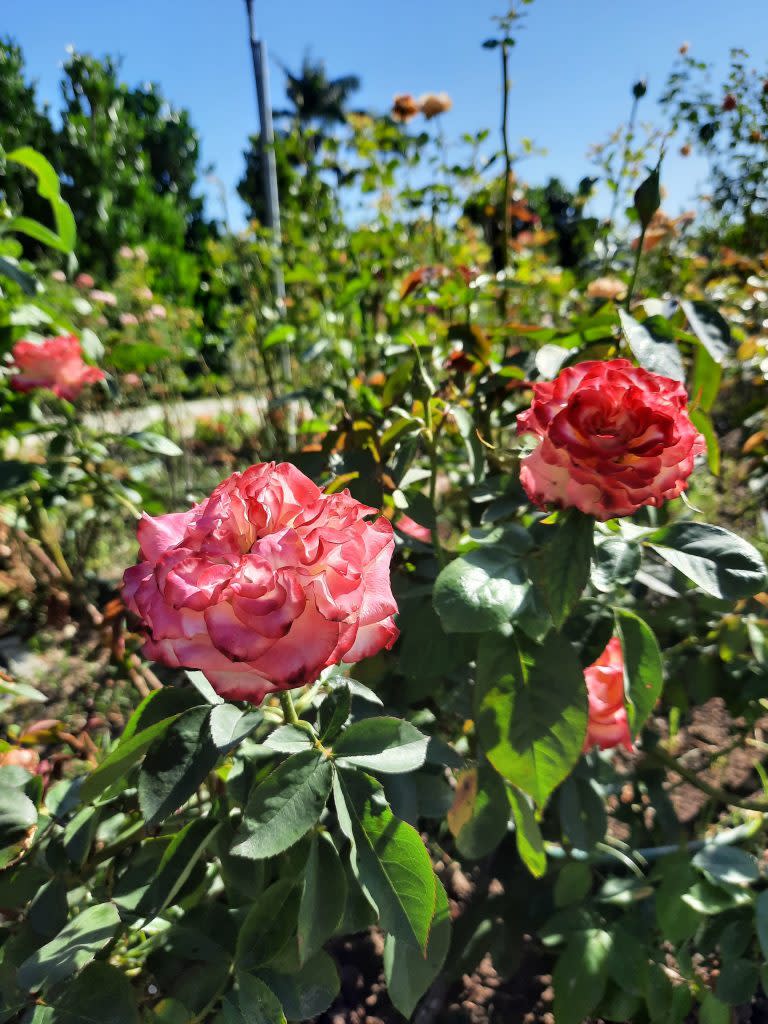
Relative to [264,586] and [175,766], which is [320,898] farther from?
[264,586]

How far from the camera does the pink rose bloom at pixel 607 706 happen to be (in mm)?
905

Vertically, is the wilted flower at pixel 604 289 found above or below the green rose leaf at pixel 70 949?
above

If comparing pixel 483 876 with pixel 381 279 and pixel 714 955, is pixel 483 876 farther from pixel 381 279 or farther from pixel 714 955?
→ pixel 381 279

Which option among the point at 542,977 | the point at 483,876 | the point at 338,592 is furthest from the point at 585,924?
the point at 338,592

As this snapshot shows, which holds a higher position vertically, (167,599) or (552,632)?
(167,599)

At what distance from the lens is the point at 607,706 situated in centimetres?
91

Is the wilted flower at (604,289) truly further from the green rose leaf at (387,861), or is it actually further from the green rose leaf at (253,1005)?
the green rose leaf at (253,1005)

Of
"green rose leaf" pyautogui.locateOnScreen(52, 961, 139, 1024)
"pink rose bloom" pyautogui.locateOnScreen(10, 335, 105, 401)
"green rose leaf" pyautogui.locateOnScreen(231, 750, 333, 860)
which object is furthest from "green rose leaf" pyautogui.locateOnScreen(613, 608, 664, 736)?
"pink rose bloom" pyautogui.locateOnScreen(10, 335, 105, 401)

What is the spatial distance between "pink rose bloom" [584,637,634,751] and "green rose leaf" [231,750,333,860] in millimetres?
486

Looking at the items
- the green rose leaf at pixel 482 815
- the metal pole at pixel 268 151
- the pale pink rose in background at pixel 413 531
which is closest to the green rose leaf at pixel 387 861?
the green rose leaf at pixel 482 815

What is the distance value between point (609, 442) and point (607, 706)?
0.46m

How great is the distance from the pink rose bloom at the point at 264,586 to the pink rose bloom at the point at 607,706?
1.58 ft

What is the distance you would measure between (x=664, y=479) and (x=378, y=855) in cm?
43

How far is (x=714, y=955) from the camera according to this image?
3.81ft
